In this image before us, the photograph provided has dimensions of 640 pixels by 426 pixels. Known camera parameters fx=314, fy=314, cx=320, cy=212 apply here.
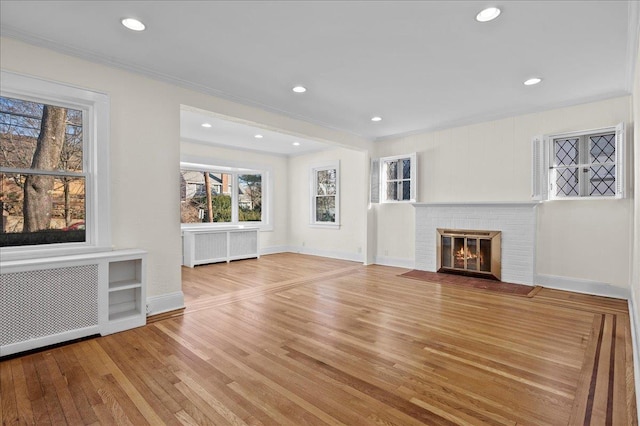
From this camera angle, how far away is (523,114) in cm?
484

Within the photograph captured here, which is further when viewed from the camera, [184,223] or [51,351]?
[184,223]

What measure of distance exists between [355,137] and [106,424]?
5.59 m

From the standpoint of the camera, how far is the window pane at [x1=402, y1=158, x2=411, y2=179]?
6178 millimetres

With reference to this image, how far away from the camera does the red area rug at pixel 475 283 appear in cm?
443

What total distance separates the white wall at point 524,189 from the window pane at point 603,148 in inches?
7.5

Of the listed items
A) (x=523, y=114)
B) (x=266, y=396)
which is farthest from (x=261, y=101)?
(x=523, y=114)

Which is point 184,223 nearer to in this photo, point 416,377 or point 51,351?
point 51,351

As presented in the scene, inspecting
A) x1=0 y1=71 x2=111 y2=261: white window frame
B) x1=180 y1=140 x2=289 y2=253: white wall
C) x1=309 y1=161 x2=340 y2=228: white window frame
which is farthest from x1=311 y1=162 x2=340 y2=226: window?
x1=0 y1=71 x2=111 y2=261: white window frame

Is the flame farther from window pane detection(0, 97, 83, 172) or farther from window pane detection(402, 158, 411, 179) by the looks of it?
window pane detection(0, 97, 83, 172)

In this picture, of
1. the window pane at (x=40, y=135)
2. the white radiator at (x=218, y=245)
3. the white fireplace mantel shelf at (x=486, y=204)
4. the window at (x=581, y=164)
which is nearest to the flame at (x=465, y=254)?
the white fireplace mantel shelf at (x=486, y=204)

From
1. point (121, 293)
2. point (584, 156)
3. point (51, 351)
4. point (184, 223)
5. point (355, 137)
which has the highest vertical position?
point (355, 137)

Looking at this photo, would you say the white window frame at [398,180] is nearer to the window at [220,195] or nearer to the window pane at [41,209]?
the window at [220,195]

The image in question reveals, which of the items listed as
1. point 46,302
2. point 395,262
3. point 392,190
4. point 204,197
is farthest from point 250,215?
point 46,302

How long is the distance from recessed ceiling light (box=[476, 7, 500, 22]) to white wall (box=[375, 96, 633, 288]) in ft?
9.80
